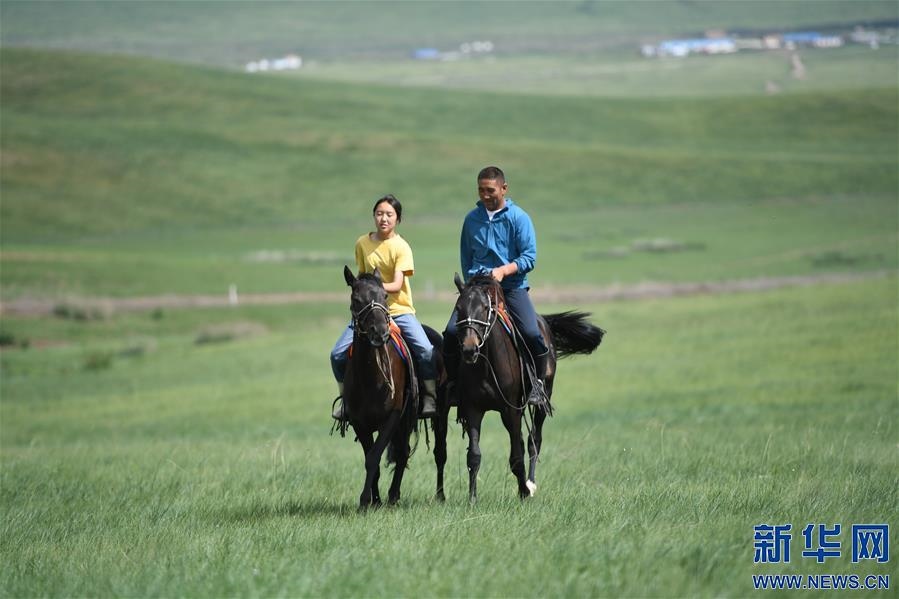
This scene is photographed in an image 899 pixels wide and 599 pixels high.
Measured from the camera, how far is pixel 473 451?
33.6 feet

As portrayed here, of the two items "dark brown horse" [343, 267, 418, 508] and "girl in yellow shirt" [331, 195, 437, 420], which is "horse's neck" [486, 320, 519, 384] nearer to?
"girl in yellow shirt" [331, 195, 437, 420]

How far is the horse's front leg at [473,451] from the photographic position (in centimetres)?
1003

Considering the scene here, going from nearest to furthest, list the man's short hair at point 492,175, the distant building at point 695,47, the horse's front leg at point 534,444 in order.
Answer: the man's short hair at point 492,175, the horse's front leg at point 534,444, the distant building at point 695,47

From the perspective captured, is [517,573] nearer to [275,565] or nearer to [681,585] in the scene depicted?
[681,585]

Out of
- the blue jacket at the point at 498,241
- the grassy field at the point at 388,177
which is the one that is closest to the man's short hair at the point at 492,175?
the blue jacket at the point at 498,241

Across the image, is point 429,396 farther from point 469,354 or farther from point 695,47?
point 695,47

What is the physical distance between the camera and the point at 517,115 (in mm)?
109938

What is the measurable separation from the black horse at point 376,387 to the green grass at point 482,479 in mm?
470

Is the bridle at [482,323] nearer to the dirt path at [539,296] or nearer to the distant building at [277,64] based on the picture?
the dirt path at [539,296]

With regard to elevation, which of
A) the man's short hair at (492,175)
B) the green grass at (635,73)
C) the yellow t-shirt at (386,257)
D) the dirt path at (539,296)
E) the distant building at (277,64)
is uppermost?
the distant building at (277,64)

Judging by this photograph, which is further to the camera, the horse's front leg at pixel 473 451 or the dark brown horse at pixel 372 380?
the horse's front leg at pixel 473 451

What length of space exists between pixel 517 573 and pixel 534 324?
13.7 ft

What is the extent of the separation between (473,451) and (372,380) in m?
1.07

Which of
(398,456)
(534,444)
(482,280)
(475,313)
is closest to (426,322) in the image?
(534,444)
